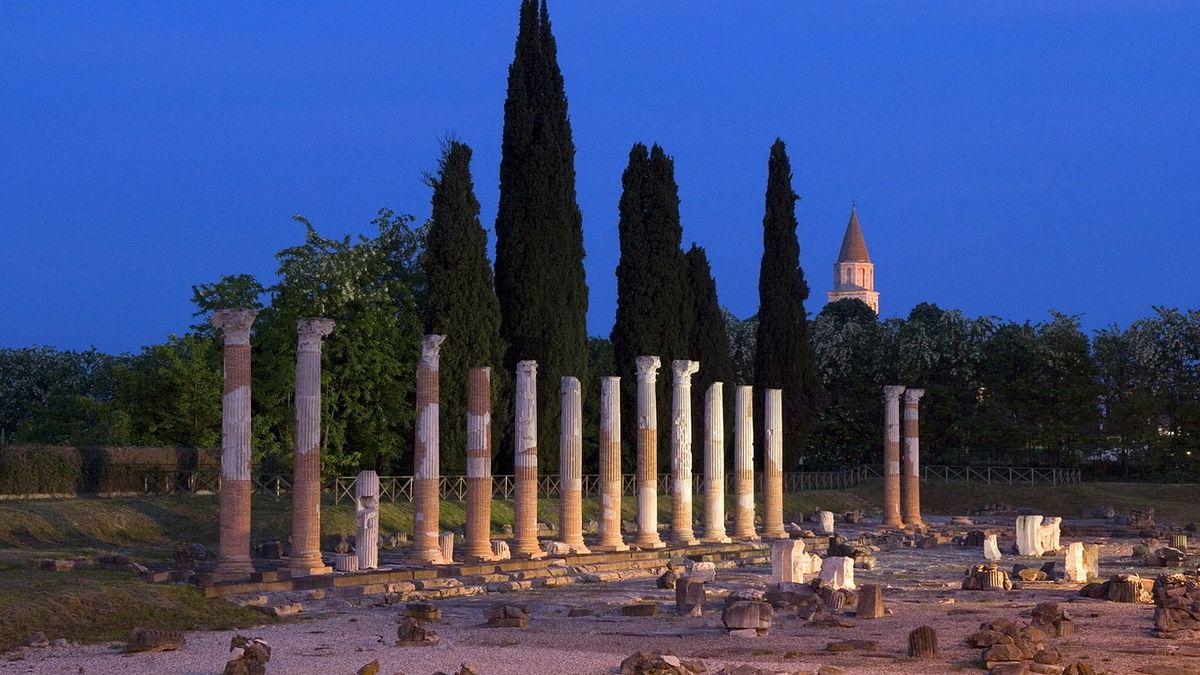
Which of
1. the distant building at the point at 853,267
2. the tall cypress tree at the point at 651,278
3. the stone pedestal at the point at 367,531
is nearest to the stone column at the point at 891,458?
the tall cypress tree at the point at 651,278

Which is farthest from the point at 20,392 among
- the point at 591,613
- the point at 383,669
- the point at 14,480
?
the point at 383,669

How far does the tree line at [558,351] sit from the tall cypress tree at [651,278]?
0.24ft

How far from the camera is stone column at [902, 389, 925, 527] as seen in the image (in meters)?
56.1

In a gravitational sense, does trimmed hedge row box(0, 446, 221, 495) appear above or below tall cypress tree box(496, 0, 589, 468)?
below

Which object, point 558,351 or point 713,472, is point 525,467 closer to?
point 713,472

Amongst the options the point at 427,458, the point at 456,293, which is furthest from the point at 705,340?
the point at 427,458

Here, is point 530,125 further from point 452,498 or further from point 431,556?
point 431,556

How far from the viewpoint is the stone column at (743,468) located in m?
46.0

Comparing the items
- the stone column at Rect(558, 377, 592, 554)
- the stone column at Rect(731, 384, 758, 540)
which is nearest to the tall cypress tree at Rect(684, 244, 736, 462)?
the stone column at Rect(731, 384, 758, 540)

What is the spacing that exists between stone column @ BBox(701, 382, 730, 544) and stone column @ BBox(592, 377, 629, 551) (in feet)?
12.5

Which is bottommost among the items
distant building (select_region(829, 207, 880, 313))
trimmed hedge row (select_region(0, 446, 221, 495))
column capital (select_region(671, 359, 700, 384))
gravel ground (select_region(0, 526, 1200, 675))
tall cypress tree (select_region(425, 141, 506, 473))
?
gravel ground (select_region(0, 526, 1200, 675))

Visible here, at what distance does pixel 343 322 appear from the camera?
52406 millimetres

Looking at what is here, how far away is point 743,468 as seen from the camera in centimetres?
4603

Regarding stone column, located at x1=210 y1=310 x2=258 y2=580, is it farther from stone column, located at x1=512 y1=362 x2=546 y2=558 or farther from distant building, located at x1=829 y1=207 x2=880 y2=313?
distant building, located at x1=829 y1=207 x2=880 y2=313
